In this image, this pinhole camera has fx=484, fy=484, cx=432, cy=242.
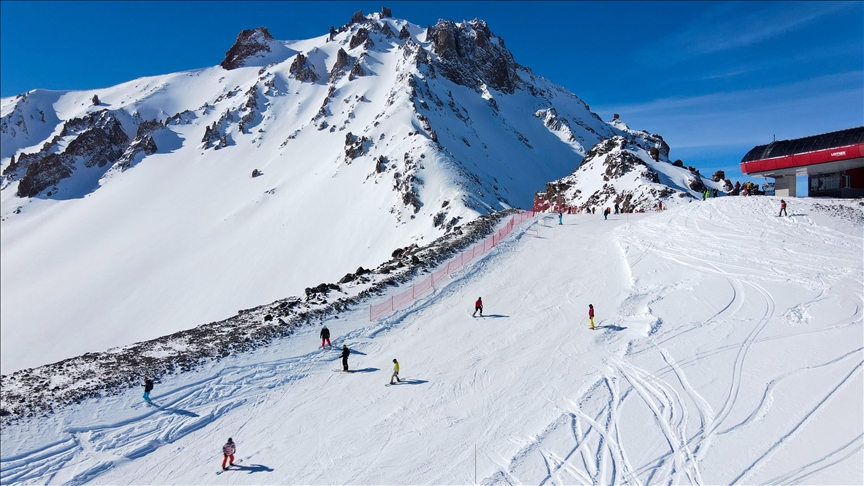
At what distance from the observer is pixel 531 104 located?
443 ft

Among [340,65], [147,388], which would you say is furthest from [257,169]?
[147,388]

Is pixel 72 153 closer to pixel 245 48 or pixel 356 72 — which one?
pixel 245 48

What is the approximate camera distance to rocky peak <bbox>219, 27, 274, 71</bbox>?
158m

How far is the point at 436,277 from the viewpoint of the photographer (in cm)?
3045

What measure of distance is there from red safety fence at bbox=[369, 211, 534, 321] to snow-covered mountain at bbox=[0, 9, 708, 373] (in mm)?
15251

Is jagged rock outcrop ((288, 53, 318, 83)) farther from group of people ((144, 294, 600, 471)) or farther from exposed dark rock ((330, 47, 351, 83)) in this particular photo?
group of people ((144, 294, 600, 471))

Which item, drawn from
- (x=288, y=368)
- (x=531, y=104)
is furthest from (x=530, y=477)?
(x=531, y=104)

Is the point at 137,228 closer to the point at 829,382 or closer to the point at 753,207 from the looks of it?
the point at 753,207

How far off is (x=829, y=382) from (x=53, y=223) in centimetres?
12259

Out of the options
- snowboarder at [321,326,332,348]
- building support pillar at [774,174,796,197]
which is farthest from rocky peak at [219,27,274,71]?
snowboarder at [321,326,332,348]

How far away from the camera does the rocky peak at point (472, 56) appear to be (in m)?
124

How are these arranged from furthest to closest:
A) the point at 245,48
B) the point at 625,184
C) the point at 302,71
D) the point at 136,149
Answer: the point at 245,48
the point at 302,71
the point at 136,149
the point at 625,184

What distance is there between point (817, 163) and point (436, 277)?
29.6 meters

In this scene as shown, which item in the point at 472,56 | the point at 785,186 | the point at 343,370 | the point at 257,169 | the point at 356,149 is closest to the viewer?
the point at 343,370
